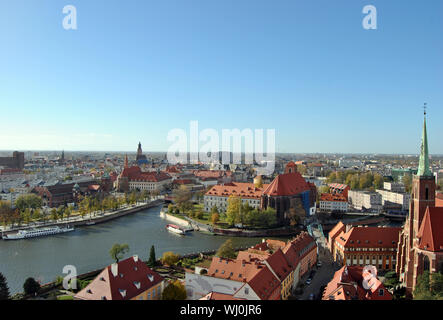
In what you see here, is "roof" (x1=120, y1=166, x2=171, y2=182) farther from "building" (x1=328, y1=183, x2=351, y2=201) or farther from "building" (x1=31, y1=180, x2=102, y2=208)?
"building" (x1=328, y1=183, x2=351, y2=201)

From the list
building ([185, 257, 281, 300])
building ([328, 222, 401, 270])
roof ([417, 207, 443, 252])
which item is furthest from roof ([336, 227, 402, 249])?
building ([185, 257, 281, 300])

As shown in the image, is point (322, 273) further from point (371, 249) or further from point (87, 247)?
point (87, 247)

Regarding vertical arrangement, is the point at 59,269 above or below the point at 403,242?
below

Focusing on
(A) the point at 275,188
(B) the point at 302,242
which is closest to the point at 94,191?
(A) the point at 275,188

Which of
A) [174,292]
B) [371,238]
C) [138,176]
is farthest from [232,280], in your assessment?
[138,176]

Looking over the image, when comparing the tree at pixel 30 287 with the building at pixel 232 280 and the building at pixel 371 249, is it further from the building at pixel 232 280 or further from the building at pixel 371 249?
the building at pixel 371 249
